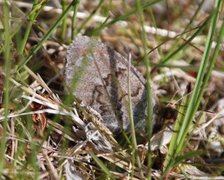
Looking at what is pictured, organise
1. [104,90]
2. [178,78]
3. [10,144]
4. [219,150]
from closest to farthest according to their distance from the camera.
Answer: [10,144] < [104,90] < [219,150] < [178,78]

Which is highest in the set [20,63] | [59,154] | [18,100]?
[20,63]

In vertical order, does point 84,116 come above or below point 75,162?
above

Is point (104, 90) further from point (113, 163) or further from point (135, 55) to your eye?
point (135, 55)

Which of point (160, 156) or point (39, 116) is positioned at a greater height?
point (39, 116)

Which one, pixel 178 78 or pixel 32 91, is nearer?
pixel 32 91

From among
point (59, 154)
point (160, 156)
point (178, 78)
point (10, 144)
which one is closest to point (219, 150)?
point (160, 156)

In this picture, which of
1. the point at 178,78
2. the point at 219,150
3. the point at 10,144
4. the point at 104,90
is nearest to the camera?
the point at 10,144

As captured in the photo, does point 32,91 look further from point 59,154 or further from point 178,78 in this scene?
point 178,78

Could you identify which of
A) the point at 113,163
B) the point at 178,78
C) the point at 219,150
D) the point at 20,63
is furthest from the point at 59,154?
the point at 178,78

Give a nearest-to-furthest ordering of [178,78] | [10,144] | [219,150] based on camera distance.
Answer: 1. [10,144]
2. [219,150]
3. [178,78]
